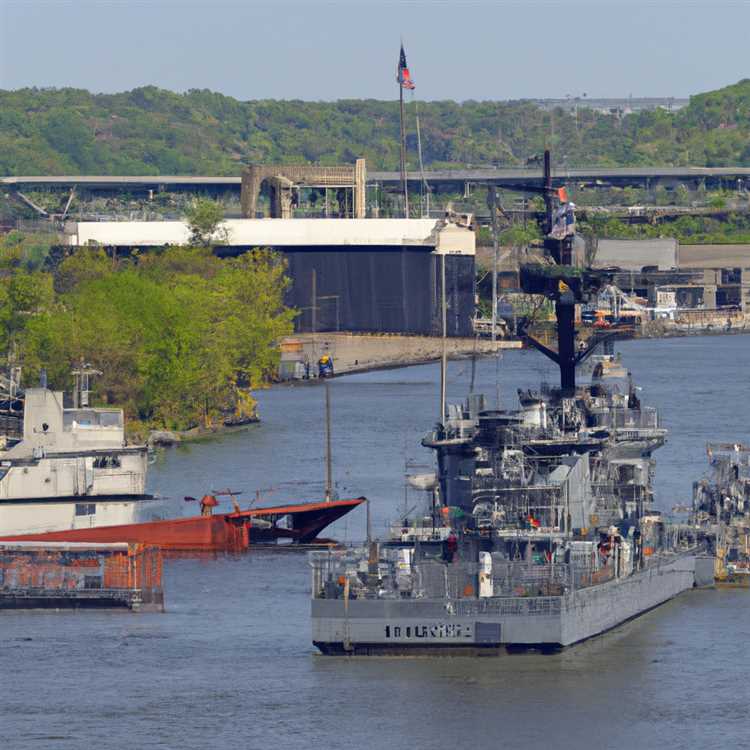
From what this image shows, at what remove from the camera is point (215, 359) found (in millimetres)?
109938

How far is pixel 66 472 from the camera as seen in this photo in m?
69.1

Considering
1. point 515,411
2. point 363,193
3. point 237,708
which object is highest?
point 363,193

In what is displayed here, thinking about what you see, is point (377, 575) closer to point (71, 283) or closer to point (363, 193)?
point (71, 283)

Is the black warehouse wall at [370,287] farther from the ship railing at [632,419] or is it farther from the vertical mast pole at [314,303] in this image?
the ship railing at [632,419]

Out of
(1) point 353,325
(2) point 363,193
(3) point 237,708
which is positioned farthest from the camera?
(2) point 363,193

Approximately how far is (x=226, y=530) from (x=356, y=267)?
8834 centimetres

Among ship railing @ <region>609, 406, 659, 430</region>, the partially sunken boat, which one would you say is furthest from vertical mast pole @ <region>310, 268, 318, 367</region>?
ship railing @ <region>609, 406, 659, 430</region>

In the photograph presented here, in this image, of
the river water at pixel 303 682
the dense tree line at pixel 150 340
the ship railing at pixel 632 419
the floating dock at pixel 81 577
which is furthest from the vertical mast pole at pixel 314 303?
the floating dock at pixel 81 577

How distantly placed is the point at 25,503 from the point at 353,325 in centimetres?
9044

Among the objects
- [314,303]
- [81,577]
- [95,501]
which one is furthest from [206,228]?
[81,577]

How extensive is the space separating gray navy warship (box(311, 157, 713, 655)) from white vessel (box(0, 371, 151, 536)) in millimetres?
9658

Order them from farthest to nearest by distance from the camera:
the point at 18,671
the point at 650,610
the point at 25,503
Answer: the point at 25,503, the point at 650,610, the point at 18,671

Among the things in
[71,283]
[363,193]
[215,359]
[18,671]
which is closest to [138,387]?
[215,359]

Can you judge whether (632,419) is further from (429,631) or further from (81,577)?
(81,577)
